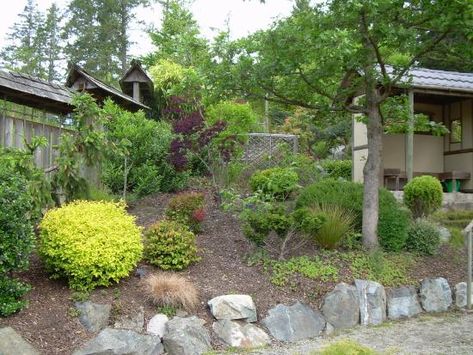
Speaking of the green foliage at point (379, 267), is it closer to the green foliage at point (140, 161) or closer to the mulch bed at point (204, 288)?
the mulch bed at point (204, 288)

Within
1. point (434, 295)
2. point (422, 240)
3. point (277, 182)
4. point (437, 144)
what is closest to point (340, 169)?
point (437, 144)

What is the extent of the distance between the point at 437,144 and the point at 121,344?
12432mm

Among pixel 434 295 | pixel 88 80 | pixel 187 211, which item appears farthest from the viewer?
pixel 88 80

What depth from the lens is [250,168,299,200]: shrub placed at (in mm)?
11664

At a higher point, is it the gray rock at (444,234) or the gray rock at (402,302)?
the gray rock at (444,234)

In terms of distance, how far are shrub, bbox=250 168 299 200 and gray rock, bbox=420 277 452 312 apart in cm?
403

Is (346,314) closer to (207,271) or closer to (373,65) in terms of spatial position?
(207,271)

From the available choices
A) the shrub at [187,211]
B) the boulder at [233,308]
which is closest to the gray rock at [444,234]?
the shrub at [187,211]

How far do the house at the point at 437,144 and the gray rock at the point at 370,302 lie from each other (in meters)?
6.57

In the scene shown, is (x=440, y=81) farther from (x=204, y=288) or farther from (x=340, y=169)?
(x=204, y=288)

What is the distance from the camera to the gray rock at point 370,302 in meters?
7.47

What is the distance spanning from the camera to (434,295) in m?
8.14

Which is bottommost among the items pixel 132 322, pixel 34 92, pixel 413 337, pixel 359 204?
pixel 413 337

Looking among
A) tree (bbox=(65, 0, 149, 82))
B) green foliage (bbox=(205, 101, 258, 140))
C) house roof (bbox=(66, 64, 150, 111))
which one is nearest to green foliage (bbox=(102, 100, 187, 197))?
house roof (bbox=(66, 64, 150, 111))
